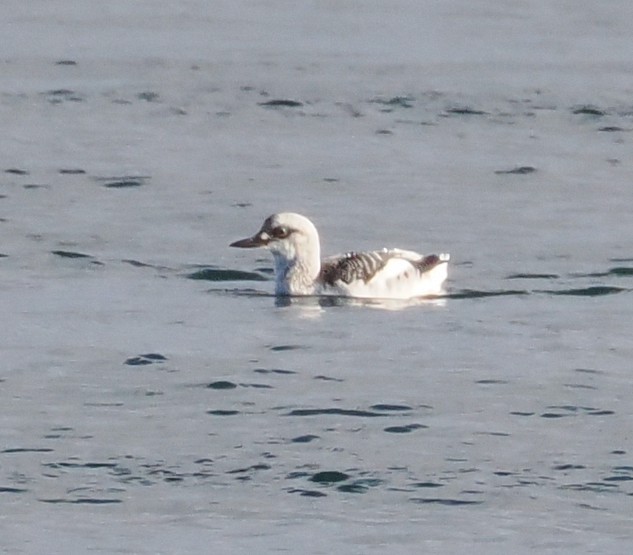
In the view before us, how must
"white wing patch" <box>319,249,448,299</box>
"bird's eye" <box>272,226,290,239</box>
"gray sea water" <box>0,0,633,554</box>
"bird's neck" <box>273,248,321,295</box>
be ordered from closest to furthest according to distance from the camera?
1. "gray sea water" <box>0,0,633,554</box>
2. "white wing patch" <box>319,249,448,299</box>
3. "bird's neck" <box>273,248,321,295</box>
4. "bird's eye" <box>272,226,290,239</box>

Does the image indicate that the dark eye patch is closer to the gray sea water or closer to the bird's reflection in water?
the gray sea water

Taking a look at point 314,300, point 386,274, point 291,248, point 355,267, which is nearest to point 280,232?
point 291,248

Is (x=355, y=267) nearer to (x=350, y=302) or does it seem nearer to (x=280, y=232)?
(x=350, y=302)

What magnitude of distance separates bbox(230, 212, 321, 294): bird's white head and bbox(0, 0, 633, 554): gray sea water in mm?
232

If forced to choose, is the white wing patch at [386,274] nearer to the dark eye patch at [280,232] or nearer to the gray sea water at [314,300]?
Answer: the gray sea water at [314,300]

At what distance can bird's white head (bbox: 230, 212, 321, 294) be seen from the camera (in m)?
18.7

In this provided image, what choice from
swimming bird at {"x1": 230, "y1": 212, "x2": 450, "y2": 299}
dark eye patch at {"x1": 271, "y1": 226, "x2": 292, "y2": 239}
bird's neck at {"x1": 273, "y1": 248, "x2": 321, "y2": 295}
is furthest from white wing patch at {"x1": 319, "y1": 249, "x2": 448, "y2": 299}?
dark eye patch at {"x1": 271, "y1": 226, "x2": 292, "y2": 239}

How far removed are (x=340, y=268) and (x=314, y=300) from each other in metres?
0.39

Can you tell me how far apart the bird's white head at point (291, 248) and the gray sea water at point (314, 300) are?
23cm

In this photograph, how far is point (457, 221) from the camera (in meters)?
21.7

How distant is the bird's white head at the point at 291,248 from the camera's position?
61.4 ft

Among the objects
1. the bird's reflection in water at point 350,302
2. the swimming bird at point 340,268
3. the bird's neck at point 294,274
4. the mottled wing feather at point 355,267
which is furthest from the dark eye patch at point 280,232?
the bird's reflection in water at point 350,302

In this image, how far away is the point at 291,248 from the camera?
18.6m

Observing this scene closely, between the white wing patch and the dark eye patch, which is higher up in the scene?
the dark eye patch
